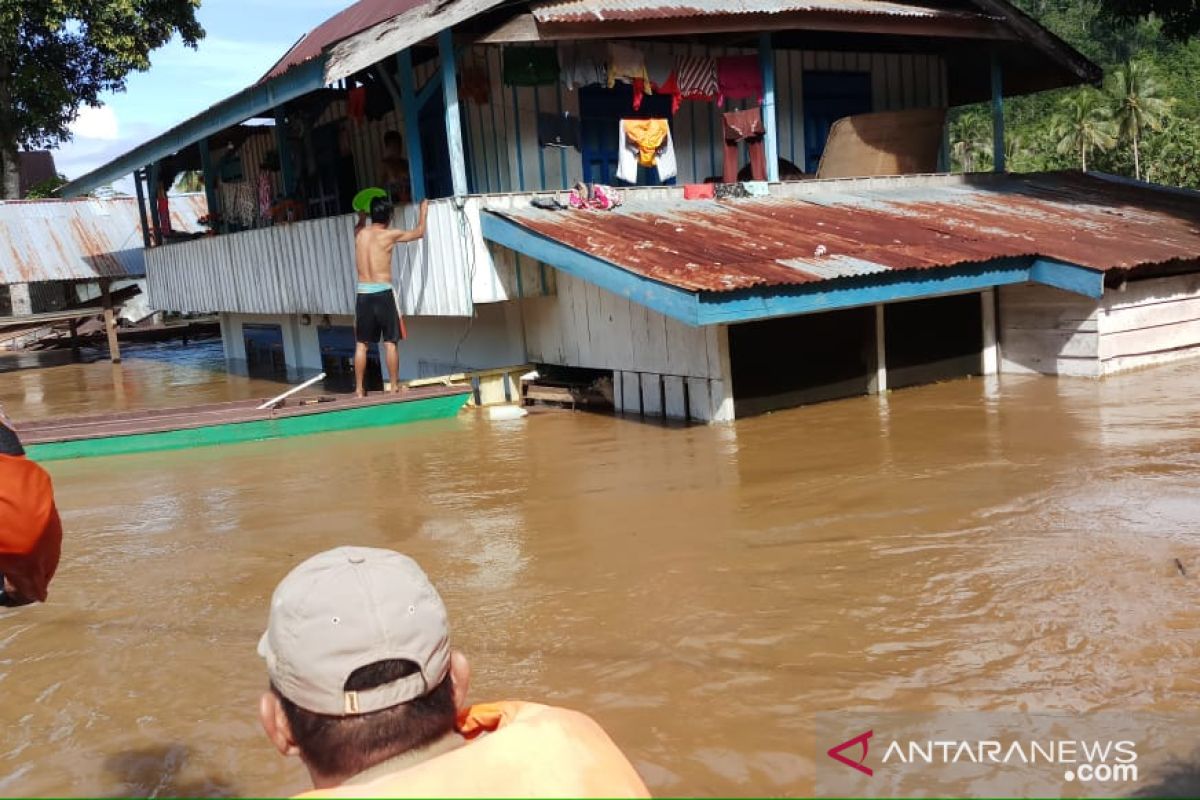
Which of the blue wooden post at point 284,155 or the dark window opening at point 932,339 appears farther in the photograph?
the blue wooden post at point 284,155

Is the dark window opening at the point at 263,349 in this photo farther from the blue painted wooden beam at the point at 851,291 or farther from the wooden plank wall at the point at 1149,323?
the wooden plank wall at the point at 1149,323

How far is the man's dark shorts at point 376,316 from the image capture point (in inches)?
419

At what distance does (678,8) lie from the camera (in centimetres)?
1141

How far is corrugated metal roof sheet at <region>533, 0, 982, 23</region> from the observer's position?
10828mm

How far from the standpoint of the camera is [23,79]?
24.6m

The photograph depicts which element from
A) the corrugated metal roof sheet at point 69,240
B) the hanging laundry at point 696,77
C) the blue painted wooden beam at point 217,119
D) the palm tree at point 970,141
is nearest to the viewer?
the blue painted wooden beam at point 217,119

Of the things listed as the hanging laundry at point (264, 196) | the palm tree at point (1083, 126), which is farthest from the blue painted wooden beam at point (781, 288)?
the palm tree at point (1083, 126)

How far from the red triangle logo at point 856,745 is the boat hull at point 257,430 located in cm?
760

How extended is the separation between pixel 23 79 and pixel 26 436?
18.5 m

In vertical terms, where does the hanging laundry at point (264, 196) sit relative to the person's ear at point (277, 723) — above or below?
above

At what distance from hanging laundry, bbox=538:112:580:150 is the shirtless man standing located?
2.37 m

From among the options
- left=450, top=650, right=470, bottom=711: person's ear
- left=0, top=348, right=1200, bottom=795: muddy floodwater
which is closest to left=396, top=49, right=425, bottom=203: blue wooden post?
left=0, top=348, right=1200, bottom=795: muddy floodwater

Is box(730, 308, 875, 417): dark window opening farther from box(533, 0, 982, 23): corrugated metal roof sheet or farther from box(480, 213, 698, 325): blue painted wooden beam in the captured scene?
box(533, 0, 982, 23): corrugated metal roof sheet

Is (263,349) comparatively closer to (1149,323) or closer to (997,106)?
(997,106)
